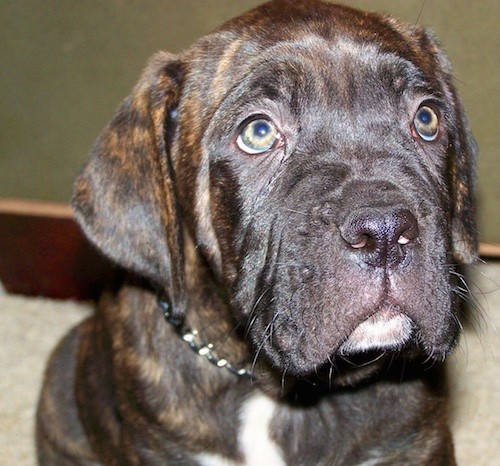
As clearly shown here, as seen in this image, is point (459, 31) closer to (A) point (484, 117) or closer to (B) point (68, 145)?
(A) point (484, 117)

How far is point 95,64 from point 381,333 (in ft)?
8.33

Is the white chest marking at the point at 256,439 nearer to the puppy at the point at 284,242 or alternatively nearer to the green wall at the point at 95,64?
the puppy at the point at 284,242

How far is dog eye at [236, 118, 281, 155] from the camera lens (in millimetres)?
2766

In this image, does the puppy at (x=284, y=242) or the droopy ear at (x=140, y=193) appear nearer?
the puppy at (x=284, y=242)

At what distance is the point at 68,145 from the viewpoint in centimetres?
484

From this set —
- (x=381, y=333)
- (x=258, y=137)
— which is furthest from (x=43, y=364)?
(x=381, y=333)

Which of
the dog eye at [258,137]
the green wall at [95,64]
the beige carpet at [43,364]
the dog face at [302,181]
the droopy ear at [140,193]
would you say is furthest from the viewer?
the green wall at [95,64]

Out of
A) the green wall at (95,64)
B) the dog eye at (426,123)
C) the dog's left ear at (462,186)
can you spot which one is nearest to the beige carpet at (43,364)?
the green wall at (95,64)

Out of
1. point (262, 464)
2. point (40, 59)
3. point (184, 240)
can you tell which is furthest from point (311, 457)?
point (40, 59)

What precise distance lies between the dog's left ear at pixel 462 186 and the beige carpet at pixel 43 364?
1.10 m

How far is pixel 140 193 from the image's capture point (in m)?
2.92

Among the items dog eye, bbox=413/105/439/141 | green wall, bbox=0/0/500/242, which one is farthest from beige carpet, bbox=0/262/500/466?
dog eye, bbox=413/105/439/141

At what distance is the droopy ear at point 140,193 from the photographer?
291 centimetres

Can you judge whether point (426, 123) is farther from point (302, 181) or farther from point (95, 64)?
point (95, 64)
